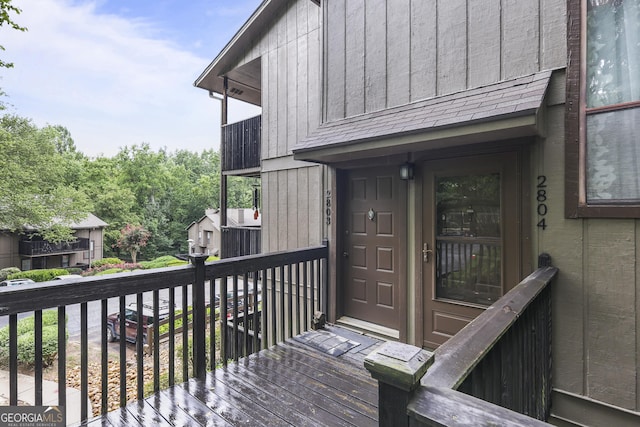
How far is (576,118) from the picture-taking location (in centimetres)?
235

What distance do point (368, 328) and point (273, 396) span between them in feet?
5.28

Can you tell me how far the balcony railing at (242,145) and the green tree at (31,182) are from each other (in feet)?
46.0

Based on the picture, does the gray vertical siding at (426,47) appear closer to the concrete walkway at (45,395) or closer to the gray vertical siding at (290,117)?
the gray vertical siding at (290,117)

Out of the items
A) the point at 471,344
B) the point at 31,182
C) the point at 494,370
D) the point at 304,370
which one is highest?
the point at 31,182

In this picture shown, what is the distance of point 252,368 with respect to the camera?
2824mm

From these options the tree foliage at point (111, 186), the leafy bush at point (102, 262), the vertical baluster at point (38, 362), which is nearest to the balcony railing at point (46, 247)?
the leafy bush at point (102, 262)

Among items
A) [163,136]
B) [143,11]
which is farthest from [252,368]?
[163,136]

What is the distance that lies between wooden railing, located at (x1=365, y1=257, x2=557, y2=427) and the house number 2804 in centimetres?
81

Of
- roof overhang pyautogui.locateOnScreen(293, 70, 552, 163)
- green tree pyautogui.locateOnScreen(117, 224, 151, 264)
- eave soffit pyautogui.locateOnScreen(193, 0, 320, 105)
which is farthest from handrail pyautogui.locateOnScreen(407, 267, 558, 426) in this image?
A: green tree pyautogui.locateOnScreen(117, 224, 151, 264)

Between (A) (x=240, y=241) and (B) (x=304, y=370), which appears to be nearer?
(B) (x=304, y=370)

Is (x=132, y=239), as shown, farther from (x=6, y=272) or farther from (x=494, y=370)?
(x=494, y=370)

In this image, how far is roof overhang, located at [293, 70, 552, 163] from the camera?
2289mm

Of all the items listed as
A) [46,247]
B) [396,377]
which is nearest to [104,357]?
[396,377]

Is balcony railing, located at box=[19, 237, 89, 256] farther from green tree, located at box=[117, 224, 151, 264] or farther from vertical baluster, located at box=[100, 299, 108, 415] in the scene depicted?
vertical baluster, located at box=[100, 299, 108, 415]
